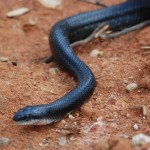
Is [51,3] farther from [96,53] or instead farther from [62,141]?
[62,141]

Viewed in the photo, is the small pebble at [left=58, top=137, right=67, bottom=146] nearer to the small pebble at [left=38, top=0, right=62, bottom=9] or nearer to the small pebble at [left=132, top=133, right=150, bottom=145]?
the small pebble at [left=132, top=133, right=150, bottom=145]

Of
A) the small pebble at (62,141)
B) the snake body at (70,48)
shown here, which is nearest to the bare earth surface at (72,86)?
the small pebble at (62,141)

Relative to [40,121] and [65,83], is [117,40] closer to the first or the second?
[65,83]

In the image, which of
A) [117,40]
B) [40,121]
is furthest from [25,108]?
[117,40]

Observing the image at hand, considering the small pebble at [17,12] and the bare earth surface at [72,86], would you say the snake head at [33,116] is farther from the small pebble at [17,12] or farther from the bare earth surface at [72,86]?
the small pebble at [17,12]

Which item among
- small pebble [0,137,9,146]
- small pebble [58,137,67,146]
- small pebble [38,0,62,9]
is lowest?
small pebble [0,137,9,146]

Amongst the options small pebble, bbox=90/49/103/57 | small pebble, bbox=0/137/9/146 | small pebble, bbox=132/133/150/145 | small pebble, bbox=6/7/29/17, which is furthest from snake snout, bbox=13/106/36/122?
small pebble, bbox=6/7/29/17

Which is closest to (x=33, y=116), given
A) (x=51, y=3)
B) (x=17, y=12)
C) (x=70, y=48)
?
(x=70, y=48)
